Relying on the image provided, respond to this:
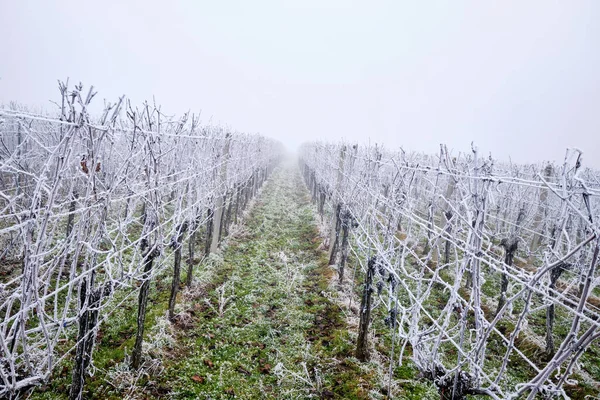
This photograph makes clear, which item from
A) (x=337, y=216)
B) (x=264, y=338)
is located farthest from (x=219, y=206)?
(x=264, y=338)

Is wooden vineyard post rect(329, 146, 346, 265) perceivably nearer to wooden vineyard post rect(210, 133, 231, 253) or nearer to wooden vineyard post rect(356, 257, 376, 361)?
wooden vineyard post rect(210, 133, 231, 253)

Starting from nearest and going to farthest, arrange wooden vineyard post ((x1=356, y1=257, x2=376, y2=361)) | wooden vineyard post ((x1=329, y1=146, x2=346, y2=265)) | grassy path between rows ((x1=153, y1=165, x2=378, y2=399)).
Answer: grassy path between rows ((x1=153, y1=165, x2=378, y2=399)), wooden vineyard post ((x1=356, y1=257, x2=376, y2=361)), wooden vineyard post ((x1=329, y1=146, x2=346, y2=265))

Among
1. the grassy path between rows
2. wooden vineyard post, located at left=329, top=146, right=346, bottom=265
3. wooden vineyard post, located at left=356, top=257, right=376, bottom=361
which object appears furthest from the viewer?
wooden vineyard post, located at left=329, top=146, right=346, bottom=265

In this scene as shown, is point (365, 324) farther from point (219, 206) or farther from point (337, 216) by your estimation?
point (219, 206)

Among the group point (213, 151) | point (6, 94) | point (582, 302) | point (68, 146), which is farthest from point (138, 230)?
point (6, 94)

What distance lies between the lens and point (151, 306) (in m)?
5.77

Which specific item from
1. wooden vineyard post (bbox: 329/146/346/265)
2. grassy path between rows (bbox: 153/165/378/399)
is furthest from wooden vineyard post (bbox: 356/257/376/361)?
wooden vineyard post (bbox: 329/146/346/265)

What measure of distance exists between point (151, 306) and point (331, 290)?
11.6 feet

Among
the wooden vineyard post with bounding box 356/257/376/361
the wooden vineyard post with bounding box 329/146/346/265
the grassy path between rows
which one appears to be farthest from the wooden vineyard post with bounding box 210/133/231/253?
the wooden vineyard post with bounding box 356/257/376/361

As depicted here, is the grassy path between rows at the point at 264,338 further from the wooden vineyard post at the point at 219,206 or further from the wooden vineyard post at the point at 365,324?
the wooden vineyard post at the point at 219,206

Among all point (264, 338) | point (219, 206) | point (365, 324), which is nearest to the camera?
point (365, 324)

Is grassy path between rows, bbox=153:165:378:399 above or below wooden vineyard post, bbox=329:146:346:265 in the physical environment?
below

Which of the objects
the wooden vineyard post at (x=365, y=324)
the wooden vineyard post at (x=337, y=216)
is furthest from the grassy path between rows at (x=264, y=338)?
the wooden vineyard post at (x=337, y=216)

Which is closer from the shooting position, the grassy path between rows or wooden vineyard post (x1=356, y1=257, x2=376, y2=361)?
the grassy path between rows
